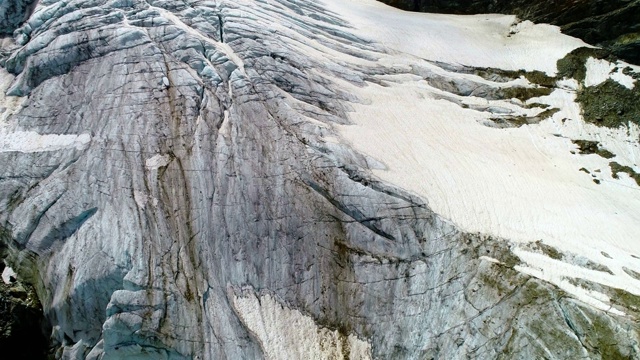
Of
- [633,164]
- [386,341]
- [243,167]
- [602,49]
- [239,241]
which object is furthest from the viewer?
[602,49]

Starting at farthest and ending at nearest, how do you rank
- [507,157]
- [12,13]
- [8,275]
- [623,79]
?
[12,13] → [623,79] → [507,157] → [8,275]

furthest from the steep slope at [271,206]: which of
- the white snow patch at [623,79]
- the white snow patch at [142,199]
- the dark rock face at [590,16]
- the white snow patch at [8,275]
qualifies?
the dark rock face at [590,16]

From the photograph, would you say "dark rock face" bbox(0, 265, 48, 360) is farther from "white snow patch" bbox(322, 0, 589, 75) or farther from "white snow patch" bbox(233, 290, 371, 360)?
"white snow patch" bbox(322, 0, 589, 75)

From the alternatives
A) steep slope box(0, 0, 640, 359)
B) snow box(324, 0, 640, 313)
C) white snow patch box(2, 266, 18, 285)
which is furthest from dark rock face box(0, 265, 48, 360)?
snow box(324, 0, 640, 313)

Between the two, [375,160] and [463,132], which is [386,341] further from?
[463,132]

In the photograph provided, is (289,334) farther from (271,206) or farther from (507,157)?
(507,157)

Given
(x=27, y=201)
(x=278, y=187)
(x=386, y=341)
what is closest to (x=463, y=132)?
(x=278, y=187)

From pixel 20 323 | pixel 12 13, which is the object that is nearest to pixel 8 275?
pixel 20 323
